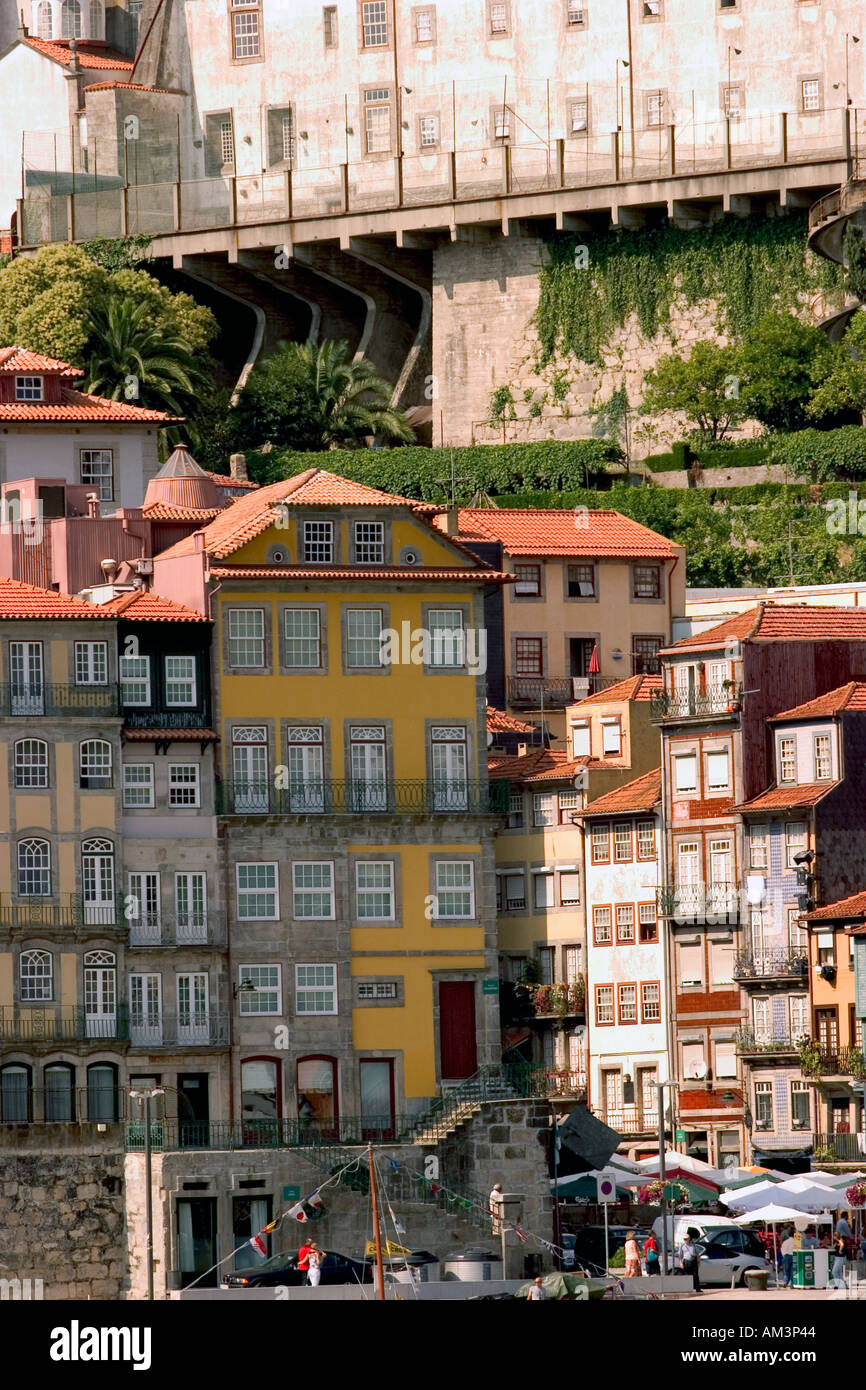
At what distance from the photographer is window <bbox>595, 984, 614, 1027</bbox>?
262ft

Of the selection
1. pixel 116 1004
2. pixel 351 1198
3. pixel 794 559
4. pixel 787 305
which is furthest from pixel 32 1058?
pixel 787 305

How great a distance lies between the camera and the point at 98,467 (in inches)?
3620

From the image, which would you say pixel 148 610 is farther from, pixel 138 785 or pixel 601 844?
pixel 601 844

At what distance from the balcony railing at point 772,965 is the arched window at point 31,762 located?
1701cm

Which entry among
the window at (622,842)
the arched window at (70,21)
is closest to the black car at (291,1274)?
the window at (622,842)

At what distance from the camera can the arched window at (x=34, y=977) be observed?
232 feet

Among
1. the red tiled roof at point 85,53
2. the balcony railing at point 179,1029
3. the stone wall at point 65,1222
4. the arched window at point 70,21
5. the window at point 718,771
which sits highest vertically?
the arched window at point 70,21

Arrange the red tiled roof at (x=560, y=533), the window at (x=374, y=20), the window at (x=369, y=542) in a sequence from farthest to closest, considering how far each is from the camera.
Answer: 1. the window at (x=374, y=20)
2. the red tiled roof at (x=560, y=533)
3. the window at (x=369, y=542)

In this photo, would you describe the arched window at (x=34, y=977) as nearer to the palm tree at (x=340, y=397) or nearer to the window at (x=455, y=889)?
the window at (x=455, y=889)

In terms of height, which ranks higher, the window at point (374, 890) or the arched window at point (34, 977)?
the window at point (374, 890)

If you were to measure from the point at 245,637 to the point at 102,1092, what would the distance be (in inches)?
458

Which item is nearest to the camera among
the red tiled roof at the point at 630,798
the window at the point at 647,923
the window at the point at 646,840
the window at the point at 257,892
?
the window at the point at 257,892

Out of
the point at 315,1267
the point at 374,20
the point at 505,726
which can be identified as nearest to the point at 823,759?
the point at 505,726

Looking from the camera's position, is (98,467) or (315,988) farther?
(98,467)
